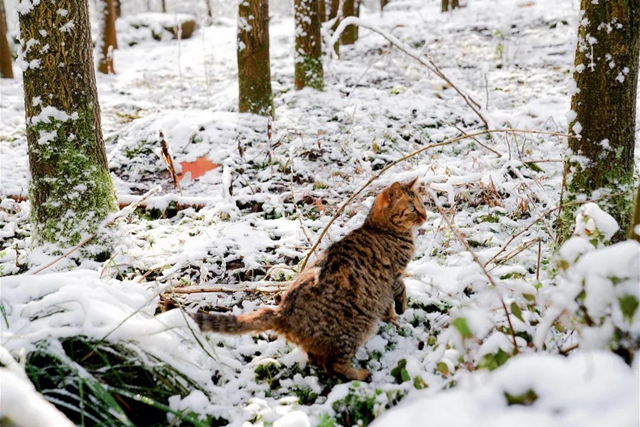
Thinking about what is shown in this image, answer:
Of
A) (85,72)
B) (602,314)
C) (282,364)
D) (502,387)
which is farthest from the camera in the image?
(85,72)

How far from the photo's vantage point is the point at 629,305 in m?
1.25

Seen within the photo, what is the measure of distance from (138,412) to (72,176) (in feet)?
7.76

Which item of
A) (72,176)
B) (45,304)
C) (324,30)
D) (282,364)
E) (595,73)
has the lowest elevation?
(282,364)

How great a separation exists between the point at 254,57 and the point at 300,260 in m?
4.93

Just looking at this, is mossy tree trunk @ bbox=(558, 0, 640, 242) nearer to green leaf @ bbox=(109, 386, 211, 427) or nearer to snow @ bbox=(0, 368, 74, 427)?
green leaf @ bbox=(109, 386, 211, 427)

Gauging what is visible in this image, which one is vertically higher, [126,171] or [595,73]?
[595,73]

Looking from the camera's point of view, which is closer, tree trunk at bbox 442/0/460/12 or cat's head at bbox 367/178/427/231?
cat's head at bbox 367/178/427/231

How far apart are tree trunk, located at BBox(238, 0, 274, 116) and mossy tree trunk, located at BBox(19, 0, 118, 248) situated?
14.0 feet

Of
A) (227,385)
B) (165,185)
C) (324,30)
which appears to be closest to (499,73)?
(324,30)

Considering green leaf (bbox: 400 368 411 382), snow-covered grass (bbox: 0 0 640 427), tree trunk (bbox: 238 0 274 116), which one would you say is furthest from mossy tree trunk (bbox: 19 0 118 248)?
tree trunk (bbox: 238 0 274 116)

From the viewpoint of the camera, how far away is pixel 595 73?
126 inches

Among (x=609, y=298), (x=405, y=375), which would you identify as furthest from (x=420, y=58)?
(x=609, y=298)

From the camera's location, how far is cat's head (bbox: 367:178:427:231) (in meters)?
3.46

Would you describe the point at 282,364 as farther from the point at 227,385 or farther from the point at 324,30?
the point at 324,30
